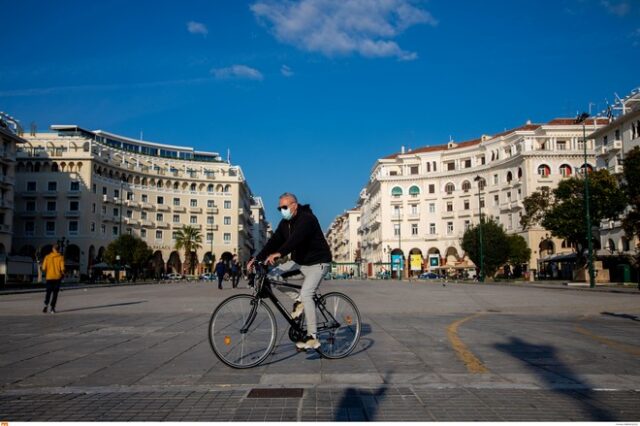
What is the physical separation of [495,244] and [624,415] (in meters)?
55.6

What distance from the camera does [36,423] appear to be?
379 centimetres

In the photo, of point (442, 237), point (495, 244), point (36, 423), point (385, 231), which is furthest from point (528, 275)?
point (36, 423)

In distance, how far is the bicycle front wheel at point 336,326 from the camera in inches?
260

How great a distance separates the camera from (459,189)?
268ft

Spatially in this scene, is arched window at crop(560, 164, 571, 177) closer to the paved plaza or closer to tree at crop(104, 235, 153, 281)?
tree at crop(104, 235, 153, 281)

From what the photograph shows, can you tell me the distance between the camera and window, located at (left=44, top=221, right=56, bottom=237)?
72812 millimetres

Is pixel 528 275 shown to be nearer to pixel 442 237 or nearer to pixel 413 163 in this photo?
pixel 442 237

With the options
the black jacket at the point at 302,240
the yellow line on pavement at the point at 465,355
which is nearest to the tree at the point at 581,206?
the yellow line on pavement at the point at 465,355

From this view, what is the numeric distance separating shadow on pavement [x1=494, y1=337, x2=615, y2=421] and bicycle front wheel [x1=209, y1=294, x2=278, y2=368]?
2.97m

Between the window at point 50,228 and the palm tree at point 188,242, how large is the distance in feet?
61.8

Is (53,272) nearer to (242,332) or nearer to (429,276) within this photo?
(242,332)

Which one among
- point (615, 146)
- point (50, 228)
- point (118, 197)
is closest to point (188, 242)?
point (118, 197)

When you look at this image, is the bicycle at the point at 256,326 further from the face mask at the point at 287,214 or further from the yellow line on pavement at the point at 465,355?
the yellow line on pavement at the point at 465,355

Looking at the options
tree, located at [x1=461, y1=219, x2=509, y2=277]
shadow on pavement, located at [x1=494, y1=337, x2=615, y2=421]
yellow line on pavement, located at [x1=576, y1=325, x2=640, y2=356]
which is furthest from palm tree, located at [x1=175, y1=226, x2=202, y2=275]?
shadow on pavement, located at [x1=494, y1=337, x2=615, y2=421]
